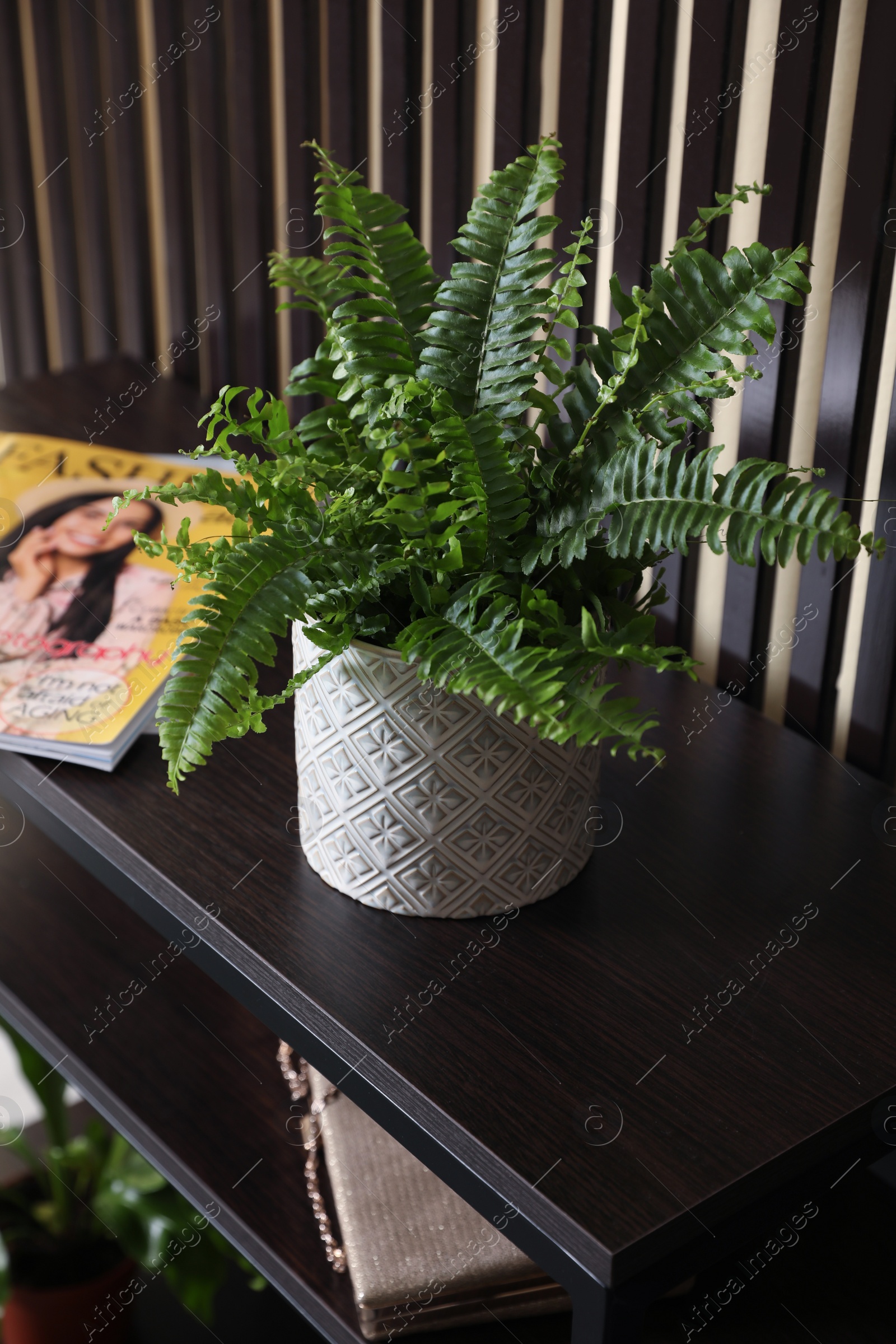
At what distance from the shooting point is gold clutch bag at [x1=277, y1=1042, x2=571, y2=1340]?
70cm

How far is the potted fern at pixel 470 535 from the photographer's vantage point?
0.54 meters

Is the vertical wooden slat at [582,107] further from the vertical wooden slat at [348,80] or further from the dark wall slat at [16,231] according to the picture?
the dark wall slat at [16,231]

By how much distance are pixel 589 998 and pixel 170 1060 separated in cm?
48

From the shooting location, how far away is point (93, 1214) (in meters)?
1.22

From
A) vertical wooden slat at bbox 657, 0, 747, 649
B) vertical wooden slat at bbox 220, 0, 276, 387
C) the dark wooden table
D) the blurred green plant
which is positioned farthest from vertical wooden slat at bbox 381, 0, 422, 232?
the blurred green plant

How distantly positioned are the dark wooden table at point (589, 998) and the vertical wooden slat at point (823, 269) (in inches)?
3.6

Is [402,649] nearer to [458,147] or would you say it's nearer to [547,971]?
[547,971]

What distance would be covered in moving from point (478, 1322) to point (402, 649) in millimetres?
433

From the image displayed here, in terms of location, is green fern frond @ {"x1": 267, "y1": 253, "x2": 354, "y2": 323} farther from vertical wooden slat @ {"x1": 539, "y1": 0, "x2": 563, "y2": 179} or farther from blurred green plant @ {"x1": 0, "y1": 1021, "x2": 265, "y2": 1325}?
blurred green plant @ {"x1": 0, "y1": 1021, "x2": 265, "y2": 1325}

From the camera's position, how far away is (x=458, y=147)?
1.04 m

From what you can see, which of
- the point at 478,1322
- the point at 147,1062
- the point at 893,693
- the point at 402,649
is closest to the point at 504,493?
the point at 402,649

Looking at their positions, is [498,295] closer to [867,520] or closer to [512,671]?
[512,671]

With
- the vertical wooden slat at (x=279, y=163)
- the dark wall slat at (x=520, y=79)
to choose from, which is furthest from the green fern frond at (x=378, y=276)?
the vertical wooden slat at (x=279, y=163)

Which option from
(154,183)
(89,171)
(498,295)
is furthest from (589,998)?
(89,171)
